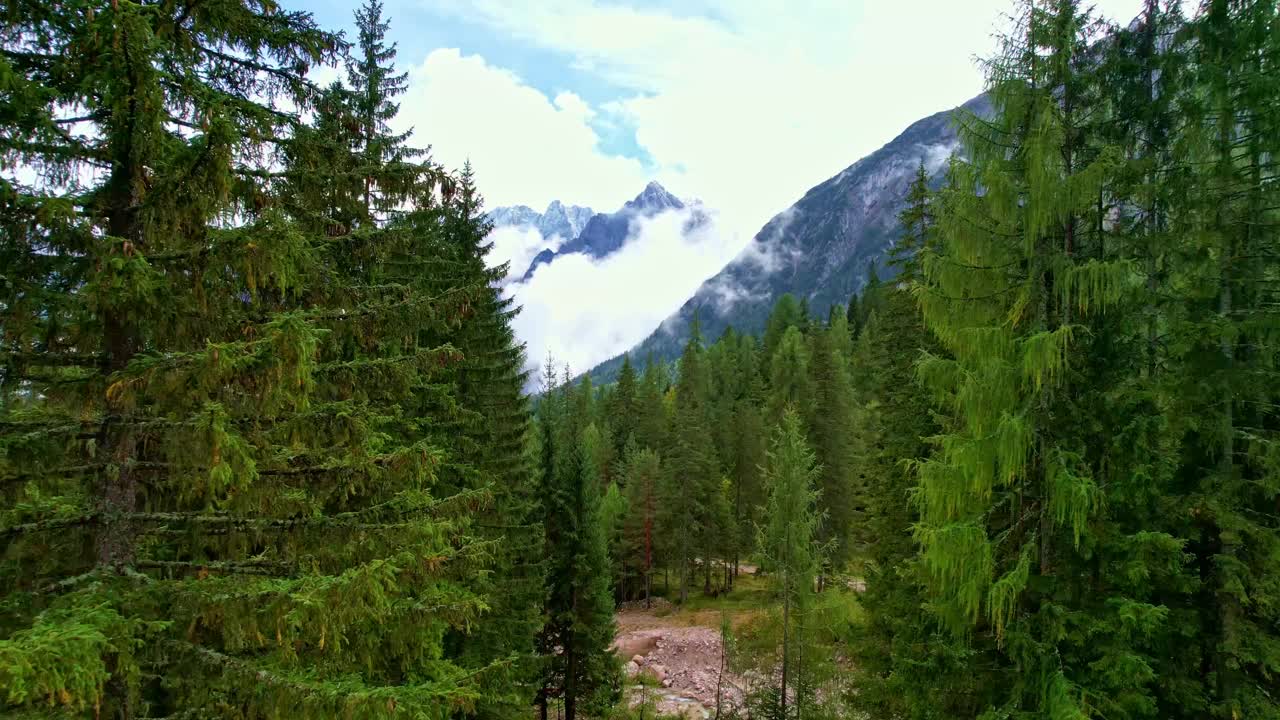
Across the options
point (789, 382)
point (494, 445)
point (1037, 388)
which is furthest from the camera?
point (789, 382)

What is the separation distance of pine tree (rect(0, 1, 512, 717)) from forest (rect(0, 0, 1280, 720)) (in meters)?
0.03

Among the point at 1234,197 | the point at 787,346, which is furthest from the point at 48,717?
the point at 787,346

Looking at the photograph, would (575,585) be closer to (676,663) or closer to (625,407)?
(676,663)

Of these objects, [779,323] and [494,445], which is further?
[779,323]

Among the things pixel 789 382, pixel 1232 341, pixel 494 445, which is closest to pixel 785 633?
pixel 494 445

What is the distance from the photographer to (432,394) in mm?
13203

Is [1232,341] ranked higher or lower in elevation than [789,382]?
lower

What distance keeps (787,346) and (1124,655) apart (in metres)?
49.1

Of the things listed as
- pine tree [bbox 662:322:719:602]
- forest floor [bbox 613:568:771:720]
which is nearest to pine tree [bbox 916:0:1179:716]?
forest floor [bbox 613:568:771:720]

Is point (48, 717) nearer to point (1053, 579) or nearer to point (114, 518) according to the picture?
point (114, 518)

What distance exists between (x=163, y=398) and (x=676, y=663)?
3240 cm

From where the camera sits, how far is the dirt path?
2752 centimetres

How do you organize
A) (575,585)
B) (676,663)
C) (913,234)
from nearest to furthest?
1. (913,234)
2. (575,585)
3. (676,663)

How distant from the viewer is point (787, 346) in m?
56.2
